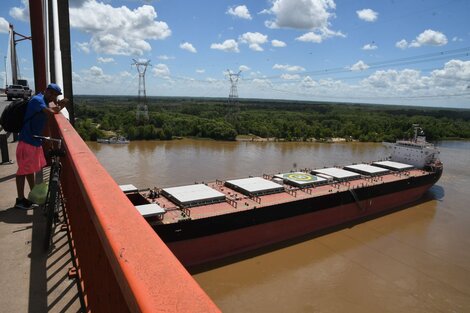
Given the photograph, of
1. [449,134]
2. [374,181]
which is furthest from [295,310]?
[449,134]

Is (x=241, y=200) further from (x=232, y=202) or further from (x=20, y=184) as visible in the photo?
(x=20, y=184)

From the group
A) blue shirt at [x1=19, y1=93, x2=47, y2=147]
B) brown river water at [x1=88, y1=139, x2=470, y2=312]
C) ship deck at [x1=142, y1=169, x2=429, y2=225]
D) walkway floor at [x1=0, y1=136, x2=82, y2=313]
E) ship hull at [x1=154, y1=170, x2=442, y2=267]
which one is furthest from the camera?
ship deck at [x1=142, y1=169, x2=429, y2=225]

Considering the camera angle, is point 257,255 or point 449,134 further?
point 449,134

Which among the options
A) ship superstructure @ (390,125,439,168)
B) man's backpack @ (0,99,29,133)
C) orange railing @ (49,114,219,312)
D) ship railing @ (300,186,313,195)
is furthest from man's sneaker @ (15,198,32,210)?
ship superstructure @ (390,125,439,168)

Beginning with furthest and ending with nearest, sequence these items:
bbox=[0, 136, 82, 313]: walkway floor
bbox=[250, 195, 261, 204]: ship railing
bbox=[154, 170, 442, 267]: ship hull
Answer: bbox=[250, 195, 261, 204]: ship railing < bbox=[154, 170, 442, 267]: ship hull < bbox=[0, 136, 82, 313]: walkway floor

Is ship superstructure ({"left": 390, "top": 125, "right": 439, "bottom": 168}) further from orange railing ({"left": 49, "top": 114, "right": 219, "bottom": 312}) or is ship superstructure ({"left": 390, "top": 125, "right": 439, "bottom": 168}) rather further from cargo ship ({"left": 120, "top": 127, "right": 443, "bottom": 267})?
orange railing ({"left": 49, "top": 114, "right": 219, "bottom": 312})

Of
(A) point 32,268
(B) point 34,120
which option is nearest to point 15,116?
(B) point 34,120

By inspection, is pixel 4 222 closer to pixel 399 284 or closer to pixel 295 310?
pixel 295 310
